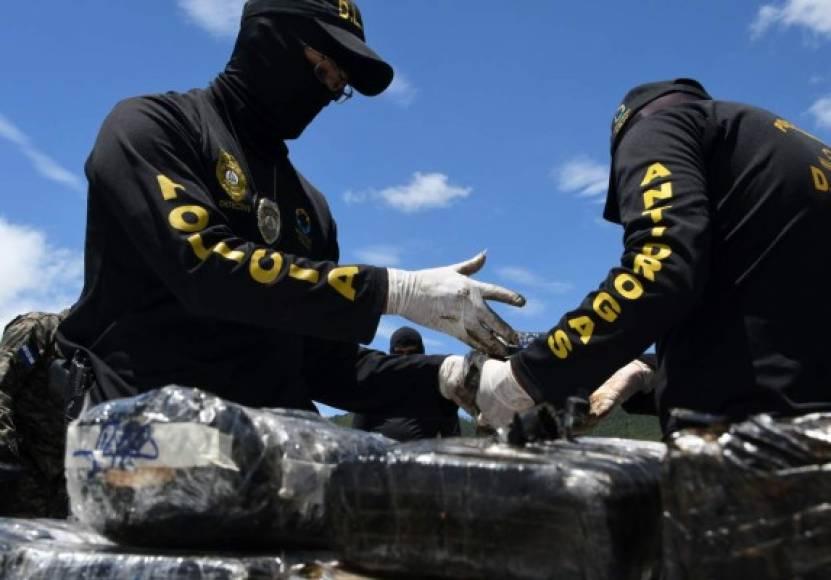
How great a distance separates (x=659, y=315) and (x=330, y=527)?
34.3 inches

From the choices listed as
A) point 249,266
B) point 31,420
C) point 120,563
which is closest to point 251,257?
point 249,266

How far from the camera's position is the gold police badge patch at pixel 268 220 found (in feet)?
7.63

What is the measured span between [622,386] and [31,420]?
381 cm

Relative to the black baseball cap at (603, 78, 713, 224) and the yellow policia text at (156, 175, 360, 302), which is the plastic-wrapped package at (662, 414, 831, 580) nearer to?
the yellow policia text at (156, 175, 360, 302)

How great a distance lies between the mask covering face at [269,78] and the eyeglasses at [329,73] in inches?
0.8

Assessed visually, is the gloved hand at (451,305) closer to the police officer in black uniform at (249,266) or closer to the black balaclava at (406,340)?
the police officer in black uniform at (249,266)

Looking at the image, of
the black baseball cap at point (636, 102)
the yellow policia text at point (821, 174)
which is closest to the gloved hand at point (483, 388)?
the black baseball cap at point (636, 102)

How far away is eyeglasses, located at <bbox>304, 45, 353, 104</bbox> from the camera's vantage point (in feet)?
8.57

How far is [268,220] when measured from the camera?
2.36m

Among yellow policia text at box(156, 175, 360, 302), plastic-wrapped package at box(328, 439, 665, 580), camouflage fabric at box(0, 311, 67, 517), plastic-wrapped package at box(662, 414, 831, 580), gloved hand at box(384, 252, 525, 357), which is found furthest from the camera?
camouflage fabric at box(0, 311, 67, 517)

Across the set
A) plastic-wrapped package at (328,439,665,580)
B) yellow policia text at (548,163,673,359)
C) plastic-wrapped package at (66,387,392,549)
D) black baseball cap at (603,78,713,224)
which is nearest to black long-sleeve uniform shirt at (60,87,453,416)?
yellow policia text at (548,163,673,359)

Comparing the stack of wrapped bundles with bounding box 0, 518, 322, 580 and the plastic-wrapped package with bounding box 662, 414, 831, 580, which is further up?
the plastic-wrapped package with bounding box 662, 414, 831, 580

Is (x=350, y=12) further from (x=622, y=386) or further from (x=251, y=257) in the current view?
(x=622, y=386)

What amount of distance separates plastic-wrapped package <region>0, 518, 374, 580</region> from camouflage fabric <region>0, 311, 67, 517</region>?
12.2ft
